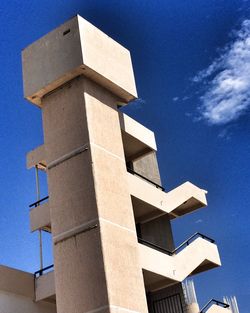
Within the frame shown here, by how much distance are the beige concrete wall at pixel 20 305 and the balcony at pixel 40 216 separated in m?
3.18

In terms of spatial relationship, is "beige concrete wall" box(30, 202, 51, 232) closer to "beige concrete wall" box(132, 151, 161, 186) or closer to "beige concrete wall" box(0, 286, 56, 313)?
"beige concrete wall" box(0, 286, 56, 313)

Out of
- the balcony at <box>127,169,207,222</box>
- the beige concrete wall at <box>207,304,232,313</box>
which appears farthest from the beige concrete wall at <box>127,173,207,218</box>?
the beige concrete wall at <box>207,304,232,313</box>

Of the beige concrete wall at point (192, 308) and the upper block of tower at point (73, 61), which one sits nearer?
the upper block of tower at point (73, 61)

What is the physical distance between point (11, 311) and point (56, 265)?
2659 millimetres

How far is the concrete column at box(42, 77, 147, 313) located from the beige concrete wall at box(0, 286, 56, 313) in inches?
92.6

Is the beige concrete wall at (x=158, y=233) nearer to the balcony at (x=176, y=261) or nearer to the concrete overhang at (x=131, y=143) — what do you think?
the balcony at (x=176, y=261)

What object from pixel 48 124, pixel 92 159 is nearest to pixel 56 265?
pixel 92 159

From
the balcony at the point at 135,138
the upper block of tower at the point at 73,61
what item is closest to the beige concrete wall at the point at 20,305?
the balcony at the point at 135,138

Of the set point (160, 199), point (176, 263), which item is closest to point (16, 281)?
point (176, 263)

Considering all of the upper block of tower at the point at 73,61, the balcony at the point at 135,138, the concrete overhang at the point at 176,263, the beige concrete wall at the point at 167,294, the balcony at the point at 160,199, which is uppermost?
the upper block of tower at the point at 73,61

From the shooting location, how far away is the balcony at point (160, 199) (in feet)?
86.3

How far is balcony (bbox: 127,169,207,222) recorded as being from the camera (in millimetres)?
26305

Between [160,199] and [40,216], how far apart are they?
518 centimetres

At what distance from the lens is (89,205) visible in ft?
75.7
